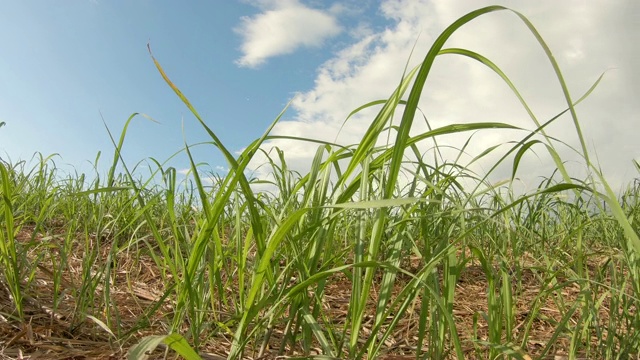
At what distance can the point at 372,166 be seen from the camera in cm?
124

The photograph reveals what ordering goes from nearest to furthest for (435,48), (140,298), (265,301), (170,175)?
(435,48) < (265,301) < (170,175) < (140,298)

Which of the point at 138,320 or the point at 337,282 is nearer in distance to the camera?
the point at 138,320

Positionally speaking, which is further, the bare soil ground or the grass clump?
the bare soil ground

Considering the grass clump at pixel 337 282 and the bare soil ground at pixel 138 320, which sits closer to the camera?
the grass clump at pixel 337 282

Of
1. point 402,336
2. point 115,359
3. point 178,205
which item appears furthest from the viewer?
point 178,205

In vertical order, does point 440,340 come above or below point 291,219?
below

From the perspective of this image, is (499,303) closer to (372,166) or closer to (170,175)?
(372,166)

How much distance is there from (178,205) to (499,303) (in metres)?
2.13

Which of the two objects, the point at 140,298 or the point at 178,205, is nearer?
the point at 140,298

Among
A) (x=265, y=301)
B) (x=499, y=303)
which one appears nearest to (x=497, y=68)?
(x=499, y=303)

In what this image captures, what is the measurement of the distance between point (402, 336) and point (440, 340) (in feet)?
1.47

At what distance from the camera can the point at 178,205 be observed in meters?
2.92

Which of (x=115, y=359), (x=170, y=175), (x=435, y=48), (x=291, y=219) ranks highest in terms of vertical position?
(x=435, y=48)

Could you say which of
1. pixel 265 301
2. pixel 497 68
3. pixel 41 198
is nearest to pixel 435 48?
pixel 497 68
